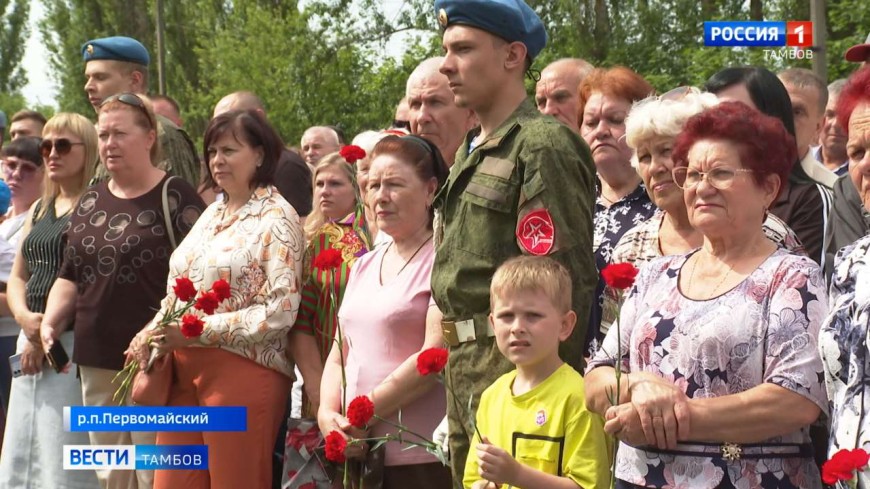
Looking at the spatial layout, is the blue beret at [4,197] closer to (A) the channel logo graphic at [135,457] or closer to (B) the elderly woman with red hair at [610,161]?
(A) the channel logo graphic at [135,457]

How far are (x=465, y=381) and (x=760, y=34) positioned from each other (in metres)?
12.2

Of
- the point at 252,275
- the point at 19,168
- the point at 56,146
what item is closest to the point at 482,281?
the point at 252,275

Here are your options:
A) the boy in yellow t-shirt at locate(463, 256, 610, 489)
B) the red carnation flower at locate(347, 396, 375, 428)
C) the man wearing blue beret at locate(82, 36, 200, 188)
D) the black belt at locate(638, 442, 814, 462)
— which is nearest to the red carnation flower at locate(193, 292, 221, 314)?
the red carnation flower at locate(347, 396, 375, 428)

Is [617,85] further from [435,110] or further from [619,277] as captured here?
[619,277]

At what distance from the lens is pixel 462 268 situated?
4469 millimetres

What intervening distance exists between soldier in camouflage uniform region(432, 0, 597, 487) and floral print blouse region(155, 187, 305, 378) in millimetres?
1499

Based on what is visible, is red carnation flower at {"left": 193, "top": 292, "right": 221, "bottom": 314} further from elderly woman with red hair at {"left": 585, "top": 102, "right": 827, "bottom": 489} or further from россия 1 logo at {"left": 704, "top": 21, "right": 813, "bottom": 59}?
россия 1 logo at {"left": 704, "top": 21, "right": 813, "bottom": 59}

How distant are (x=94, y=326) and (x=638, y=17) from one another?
17.5 metres

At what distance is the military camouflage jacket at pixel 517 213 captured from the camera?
4.30m

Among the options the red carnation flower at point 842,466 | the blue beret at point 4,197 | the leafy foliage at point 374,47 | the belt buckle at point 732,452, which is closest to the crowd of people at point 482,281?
the belt buckle at point 732,452

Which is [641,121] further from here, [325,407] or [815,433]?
[325,407]

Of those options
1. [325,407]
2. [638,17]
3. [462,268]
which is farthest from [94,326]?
[638,17]

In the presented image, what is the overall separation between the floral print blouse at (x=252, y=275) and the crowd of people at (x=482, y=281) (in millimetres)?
13

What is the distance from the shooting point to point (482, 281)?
175 inches
